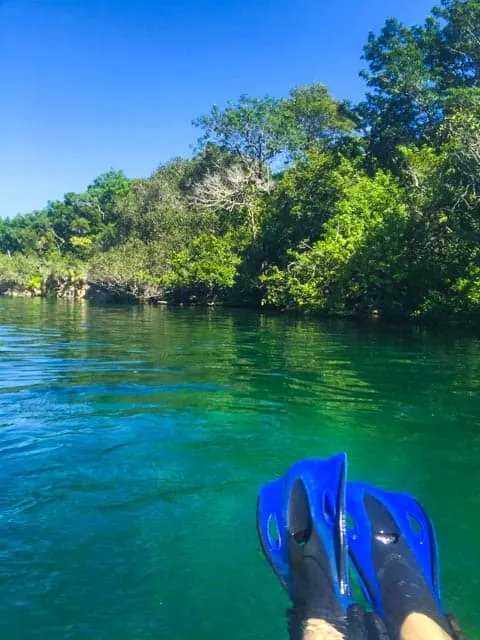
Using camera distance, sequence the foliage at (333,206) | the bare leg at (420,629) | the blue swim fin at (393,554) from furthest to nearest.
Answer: the foliage at (333,206) < the blue swim fin at (393,554) < the bare leg at (420,629)

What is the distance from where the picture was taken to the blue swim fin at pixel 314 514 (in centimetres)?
257

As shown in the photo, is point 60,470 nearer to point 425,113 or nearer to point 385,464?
point 385,464

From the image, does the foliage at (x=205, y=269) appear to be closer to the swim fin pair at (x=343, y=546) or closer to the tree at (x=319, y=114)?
the tree at (x=319, y=114)

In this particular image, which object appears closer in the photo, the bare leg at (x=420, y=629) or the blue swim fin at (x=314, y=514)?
the bare leg at (x=420, y=629)

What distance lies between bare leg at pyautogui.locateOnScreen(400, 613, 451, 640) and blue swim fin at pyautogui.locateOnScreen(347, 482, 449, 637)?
3cm

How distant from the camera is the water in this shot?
2.55 meters

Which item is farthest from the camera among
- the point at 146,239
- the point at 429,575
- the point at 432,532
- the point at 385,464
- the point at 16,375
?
the point at 146,239

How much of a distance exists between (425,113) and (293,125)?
8.59 m

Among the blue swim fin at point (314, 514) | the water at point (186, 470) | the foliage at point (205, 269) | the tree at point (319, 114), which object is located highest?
the tree at point (319, 114)

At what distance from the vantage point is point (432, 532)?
2.77 meters

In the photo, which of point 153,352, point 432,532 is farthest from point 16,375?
point 432,532

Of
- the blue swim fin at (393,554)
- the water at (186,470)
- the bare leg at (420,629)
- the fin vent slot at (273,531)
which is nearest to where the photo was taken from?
the bare leg at (420,629)

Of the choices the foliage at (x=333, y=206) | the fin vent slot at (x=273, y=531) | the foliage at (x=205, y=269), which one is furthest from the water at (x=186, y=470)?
the foliage at (x=205, y=269)

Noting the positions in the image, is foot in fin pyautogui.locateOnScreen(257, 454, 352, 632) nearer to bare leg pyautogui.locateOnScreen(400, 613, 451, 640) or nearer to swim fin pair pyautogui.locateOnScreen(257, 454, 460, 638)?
swim fin pair pyautogui.locateOnScreen(257, 454, 460, 638)
